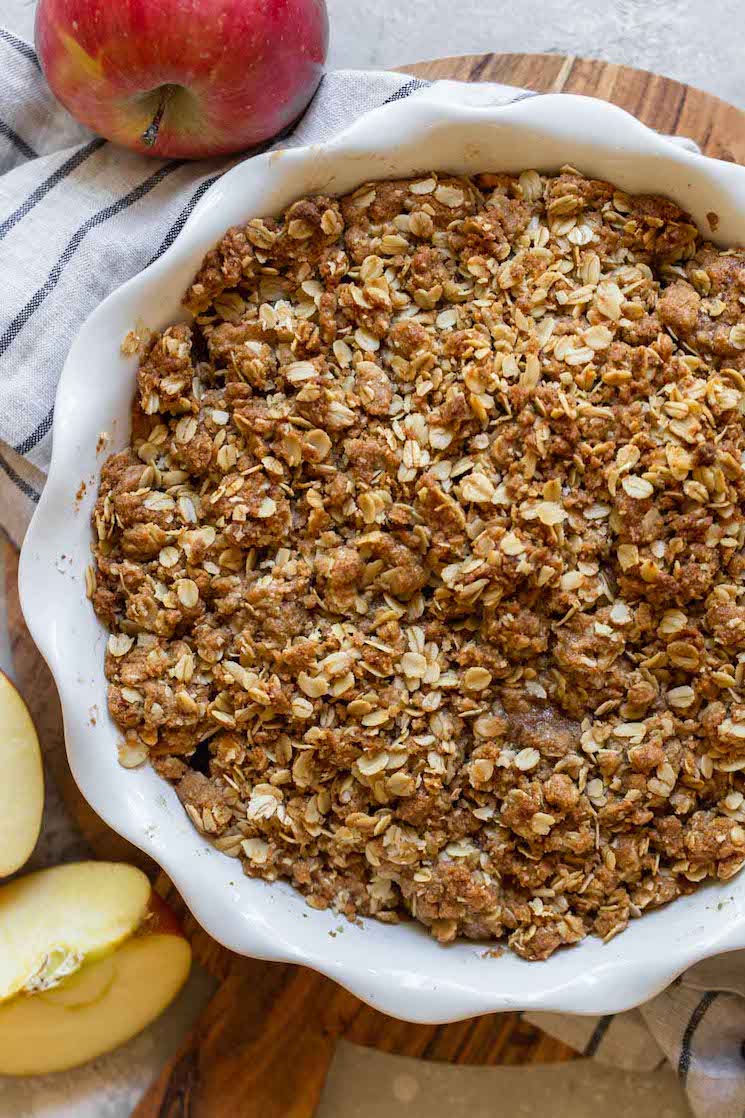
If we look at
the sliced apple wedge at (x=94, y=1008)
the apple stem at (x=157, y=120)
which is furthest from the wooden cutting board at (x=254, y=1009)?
the apple stem at (x=157, y=120)

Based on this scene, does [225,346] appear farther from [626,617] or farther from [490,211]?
[626,617]

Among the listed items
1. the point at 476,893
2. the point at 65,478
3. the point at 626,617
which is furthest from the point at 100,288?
the point at 476,893

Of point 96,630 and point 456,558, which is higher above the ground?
point 96,630

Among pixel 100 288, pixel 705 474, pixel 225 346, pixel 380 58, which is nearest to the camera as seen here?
pixel 705 474

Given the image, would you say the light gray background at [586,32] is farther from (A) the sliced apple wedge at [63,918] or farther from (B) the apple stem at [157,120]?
(A) the sliced apple wedge at [63,918]

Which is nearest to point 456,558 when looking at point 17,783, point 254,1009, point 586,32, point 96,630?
point 96,630

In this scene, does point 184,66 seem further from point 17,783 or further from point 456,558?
point 17,783

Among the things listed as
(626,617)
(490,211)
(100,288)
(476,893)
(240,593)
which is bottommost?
(476,893)

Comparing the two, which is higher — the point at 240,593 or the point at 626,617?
the point at 240,593
